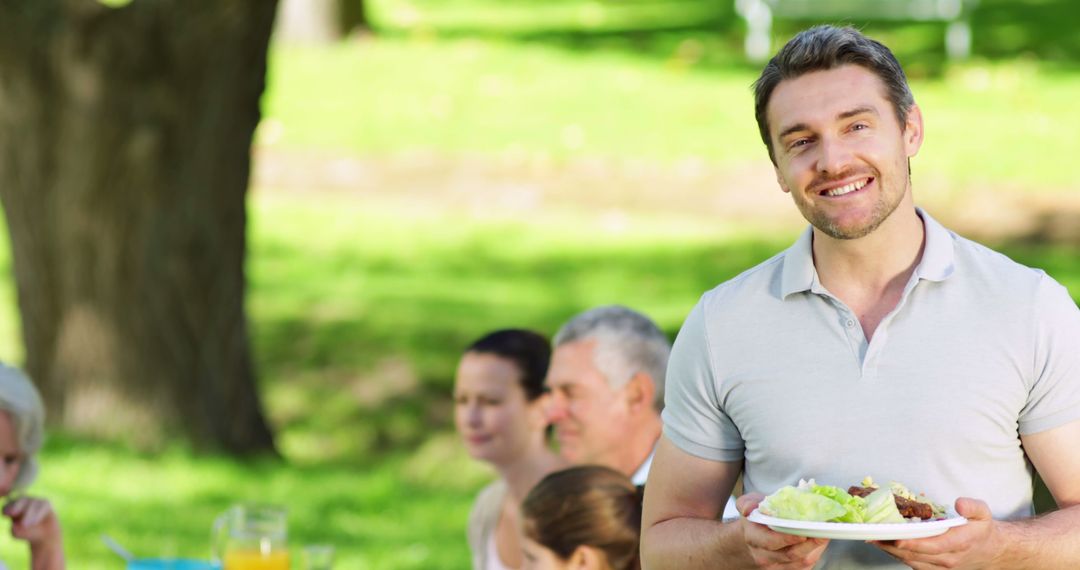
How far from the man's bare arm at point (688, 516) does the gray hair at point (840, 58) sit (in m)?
0.65

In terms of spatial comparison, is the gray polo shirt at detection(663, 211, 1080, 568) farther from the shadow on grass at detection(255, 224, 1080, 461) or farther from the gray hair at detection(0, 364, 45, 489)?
the shadow on grass at detection(255, 224, 1080, 461)

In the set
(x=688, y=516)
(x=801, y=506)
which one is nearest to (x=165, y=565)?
(x=688, y=516)

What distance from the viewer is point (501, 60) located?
15633mm

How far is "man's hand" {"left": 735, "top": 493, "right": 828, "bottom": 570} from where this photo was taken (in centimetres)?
266

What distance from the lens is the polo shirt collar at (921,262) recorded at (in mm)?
2816

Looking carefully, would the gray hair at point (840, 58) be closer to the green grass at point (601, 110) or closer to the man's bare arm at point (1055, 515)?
the man's bare arm at point (1055, 515)

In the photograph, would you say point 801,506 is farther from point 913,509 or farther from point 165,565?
point 165,565

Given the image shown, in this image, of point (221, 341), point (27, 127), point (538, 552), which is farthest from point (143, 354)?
point (538, 552)

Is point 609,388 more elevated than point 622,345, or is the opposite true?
point 622,345

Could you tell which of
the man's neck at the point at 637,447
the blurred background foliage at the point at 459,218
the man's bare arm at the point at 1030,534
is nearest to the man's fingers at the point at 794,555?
the man's bare arm at the point at 1030,534

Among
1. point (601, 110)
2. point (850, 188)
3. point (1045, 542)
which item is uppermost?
point (601, 110)

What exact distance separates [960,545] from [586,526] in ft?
4.66

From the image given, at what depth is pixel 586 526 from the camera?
3930mm

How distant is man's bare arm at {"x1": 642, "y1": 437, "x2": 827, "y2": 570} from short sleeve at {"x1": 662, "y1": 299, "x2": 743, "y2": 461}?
0.08 ft
